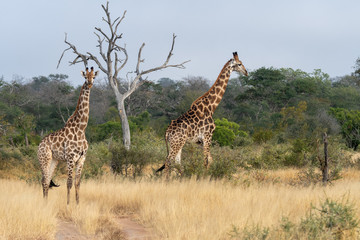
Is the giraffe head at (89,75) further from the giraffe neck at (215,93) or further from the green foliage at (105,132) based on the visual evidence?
the green foliage at (105,132)

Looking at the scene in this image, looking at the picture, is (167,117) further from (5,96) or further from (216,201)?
(216,201)

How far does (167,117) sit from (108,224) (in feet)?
111

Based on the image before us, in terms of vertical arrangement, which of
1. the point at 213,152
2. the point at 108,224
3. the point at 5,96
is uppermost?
the point at 5,96

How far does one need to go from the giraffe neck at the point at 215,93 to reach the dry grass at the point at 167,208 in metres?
1.65

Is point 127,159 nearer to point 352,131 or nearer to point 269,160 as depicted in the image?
point 269,160

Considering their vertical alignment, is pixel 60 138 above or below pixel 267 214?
above

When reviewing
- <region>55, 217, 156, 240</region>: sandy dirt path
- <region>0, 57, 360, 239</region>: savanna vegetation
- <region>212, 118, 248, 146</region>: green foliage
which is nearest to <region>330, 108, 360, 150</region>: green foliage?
<region>0, 57, 360, 239</region>: savanna vegetation

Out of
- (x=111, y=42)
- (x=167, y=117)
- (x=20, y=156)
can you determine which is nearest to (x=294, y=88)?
(x=167, y=117)

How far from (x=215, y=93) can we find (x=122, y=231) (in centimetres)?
413

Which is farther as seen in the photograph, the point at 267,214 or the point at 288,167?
the point at 288,167

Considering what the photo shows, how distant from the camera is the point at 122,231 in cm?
641

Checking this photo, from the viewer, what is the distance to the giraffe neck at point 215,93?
9484mm

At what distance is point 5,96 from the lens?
1612 inches

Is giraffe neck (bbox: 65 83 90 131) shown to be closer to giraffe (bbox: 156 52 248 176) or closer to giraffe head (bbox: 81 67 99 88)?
giraffe head (bbox: 81 67 99 88)
